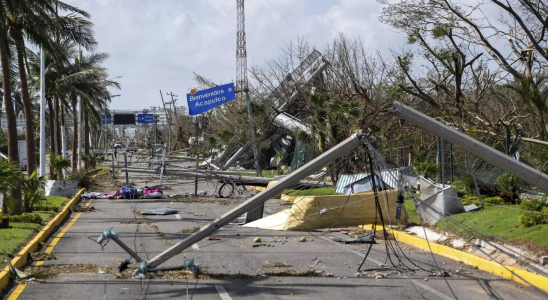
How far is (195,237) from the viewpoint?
9.28m

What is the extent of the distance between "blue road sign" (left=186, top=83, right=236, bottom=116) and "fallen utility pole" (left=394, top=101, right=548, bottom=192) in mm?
21912

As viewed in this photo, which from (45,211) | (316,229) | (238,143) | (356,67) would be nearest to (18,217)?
(45,211)

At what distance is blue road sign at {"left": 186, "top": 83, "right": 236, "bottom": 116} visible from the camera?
96.9ft

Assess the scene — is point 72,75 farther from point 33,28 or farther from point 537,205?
point 537,205

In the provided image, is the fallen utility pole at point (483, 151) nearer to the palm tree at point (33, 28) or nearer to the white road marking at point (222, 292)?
the white road marking at point (222, 292)

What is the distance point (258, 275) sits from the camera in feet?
32.2

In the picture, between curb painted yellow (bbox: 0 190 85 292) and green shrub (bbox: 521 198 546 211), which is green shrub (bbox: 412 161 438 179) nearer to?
Answer: green shrub (bbox: 521 198 546 211)

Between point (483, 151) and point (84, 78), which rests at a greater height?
point (84, 78)

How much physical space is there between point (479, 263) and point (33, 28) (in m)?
15.4

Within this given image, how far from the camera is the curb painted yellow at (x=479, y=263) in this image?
906 cm

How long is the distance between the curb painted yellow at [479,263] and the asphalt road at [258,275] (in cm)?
19

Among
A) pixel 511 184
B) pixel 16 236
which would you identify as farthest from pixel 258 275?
pixel 511 184

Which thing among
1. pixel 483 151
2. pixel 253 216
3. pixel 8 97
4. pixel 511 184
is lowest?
pixel 253 216

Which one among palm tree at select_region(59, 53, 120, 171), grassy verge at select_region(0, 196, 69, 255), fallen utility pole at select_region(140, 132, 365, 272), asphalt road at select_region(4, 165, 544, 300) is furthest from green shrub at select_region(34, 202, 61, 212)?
palm tree at select_region(59, 53, 120, 171)
